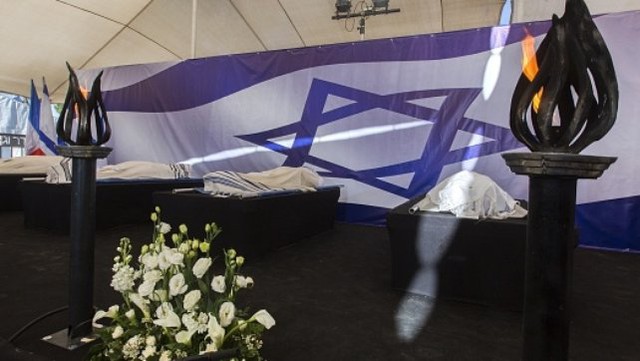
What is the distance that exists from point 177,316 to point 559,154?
2.90 feet

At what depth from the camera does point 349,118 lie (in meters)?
4.55

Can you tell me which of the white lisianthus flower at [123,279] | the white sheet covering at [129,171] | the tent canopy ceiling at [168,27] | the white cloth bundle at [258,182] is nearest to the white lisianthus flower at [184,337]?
the white lisianthus flower at [123,279]

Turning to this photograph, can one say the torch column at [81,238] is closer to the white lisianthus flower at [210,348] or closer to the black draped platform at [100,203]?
the white lisianthus flower at [210,348]

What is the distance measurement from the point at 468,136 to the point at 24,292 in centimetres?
385

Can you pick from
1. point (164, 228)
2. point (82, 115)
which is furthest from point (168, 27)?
point (164, 228)

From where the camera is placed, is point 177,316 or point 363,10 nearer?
point 177,316

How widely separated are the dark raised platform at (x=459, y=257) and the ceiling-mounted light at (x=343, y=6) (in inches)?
173

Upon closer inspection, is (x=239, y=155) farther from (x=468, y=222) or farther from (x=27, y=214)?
(x=468, y=222)

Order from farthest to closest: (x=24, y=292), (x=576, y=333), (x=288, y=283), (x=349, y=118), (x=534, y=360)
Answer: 1. (x=349, y=118)
2. (x=288, y=283)
3. (x=24, y=292)
4. (x=576, y=333)
5. (x=534, y=360)

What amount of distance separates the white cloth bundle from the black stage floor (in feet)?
1.91

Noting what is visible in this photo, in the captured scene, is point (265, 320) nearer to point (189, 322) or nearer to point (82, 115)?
point (189, 322)

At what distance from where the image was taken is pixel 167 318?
3.06ft

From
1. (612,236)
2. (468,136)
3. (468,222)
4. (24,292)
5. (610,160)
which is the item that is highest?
(468,136)

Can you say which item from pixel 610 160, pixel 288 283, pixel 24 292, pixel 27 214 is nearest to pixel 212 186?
pixel 288 283
